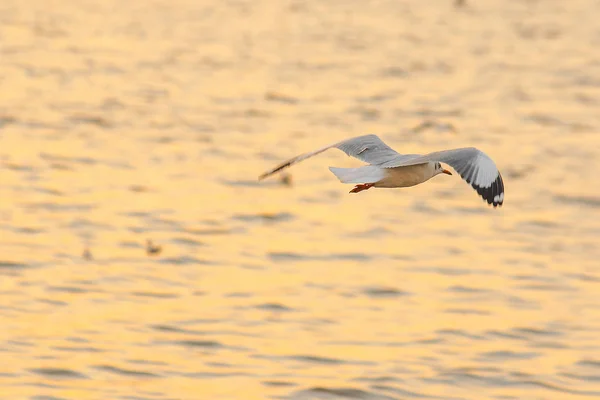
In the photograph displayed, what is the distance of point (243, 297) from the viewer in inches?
610

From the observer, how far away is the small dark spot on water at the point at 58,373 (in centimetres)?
1331

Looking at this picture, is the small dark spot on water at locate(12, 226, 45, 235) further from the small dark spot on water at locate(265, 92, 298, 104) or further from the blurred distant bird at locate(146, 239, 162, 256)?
the small dark spot on water at locate(265, 92, 298, 104)

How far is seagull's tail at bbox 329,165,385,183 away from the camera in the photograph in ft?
34.3

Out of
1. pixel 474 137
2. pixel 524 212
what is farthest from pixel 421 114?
pixel 524 212

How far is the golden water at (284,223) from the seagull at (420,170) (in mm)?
2680

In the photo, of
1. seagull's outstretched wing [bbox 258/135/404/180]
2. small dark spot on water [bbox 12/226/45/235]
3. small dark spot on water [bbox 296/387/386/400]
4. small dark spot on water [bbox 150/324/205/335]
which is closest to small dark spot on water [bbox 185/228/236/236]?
small dark spot on water [bbox 12/226/45/235]

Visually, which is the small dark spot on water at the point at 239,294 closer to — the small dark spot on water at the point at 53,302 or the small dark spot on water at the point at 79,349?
the small dark spot on water at the point at 53,302

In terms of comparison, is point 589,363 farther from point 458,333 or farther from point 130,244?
point 130,244

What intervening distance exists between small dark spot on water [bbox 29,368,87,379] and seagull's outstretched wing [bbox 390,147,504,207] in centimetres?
388

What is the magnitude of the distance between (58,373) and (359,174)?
13.3ft

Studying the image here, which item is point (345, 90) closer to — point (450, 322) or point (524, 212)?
point (524, 212)

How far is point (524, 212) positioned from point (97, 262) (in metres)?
5.90

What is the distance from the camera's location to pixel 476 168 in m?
10.8

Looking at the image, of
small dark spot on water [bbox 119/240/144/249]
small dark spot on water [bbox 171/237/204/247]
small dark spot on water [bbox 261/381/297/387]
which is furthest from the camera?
small dark spot on water [bbox 171/237/204/247]
